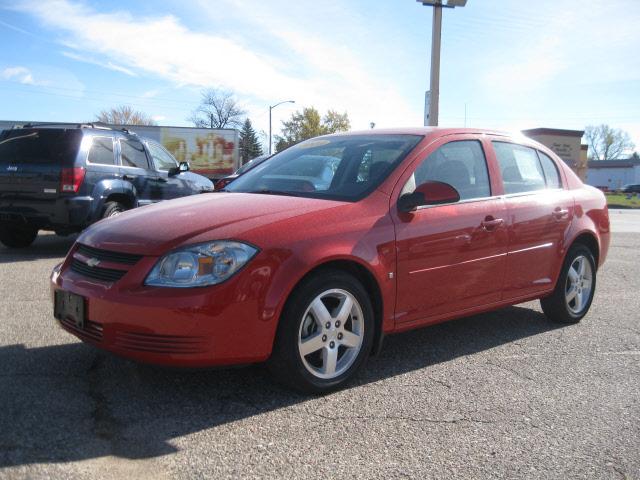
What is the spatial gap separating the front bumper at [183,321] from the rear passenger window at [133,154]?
630 centimetres

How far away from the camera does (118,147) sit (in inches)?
356

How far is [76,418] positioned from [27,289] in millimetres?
3406

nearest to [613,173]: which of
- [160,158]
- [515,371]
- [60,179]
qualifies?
[160,158]

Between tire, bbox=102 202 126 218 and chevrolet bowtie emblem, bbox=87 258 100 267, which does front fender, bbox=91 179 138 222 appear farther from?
chevrolet bowtie emblem, bbox=87 258 100 267

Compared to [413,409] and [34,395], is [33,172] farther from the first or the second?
[413,409]

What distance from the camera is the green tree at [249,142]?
87875mm

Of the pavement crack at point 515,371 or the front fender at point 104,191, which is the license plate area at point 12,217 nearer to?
the front fender at point 104,191

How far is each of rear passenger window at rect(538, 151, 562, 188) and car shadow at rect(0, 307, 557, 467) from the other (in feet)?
5.25

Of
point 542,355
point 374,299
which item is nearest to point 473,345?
point 542,355

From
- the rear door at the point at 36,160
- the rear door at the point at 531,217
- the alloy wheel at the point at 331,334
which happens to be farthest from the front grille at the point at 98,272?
the rear door at the point at 36,160

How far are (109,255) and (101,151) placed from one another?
19.0ft

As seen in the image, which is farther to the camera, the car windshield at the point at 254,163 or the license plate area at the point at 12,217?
the license plate area at the point at 12,217

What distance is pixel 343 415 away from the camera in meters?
3.25

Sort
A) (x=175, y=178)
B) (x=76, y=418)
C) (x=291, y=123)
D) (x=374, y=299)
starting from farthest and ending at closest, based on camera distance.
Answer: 1. (x=291, y=123)
2. (x=175, y=178)
3. (x=374, y=299)
4. (x=76, y=418)
